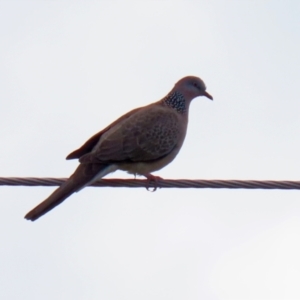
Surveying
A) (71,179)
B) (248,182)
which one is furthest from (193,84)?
(248,182)

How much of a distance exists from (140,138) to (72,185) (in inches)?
38.1

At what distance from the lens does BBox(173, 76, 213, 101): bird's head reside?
7688mm

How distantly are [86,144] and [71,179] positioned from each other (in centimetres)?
74

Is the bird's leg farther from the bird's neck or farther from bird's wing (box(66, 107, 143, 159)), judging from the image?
the bird's neck

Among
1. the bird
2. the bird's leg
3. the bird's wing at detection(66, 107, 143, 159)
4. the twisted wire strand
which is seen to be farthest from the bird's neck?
the twisted wire strand

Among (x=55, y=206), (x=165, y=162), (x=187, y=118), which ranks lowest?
(x=55, y=206)

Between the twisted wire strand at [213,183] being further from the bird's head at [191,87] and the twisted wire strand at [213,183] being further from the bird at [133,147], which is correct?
the bird's head at [191,87]

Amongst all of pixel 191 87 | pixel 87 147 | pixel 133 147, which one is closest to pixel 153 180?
pixel 133 147

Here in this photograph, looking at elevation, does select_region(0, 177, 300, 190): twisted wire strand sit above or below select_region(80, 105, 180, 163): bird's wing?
below

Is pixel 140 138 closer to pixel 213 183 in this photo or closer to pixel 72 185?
pixel 72 185

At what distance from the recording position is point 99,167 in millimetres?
6254

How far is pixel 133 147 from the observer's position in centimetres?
661

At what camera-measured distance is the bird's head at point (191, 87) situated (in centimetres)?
769

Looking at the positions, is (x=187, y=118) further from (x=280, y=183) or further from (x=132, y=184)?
(x=280, y=183)
